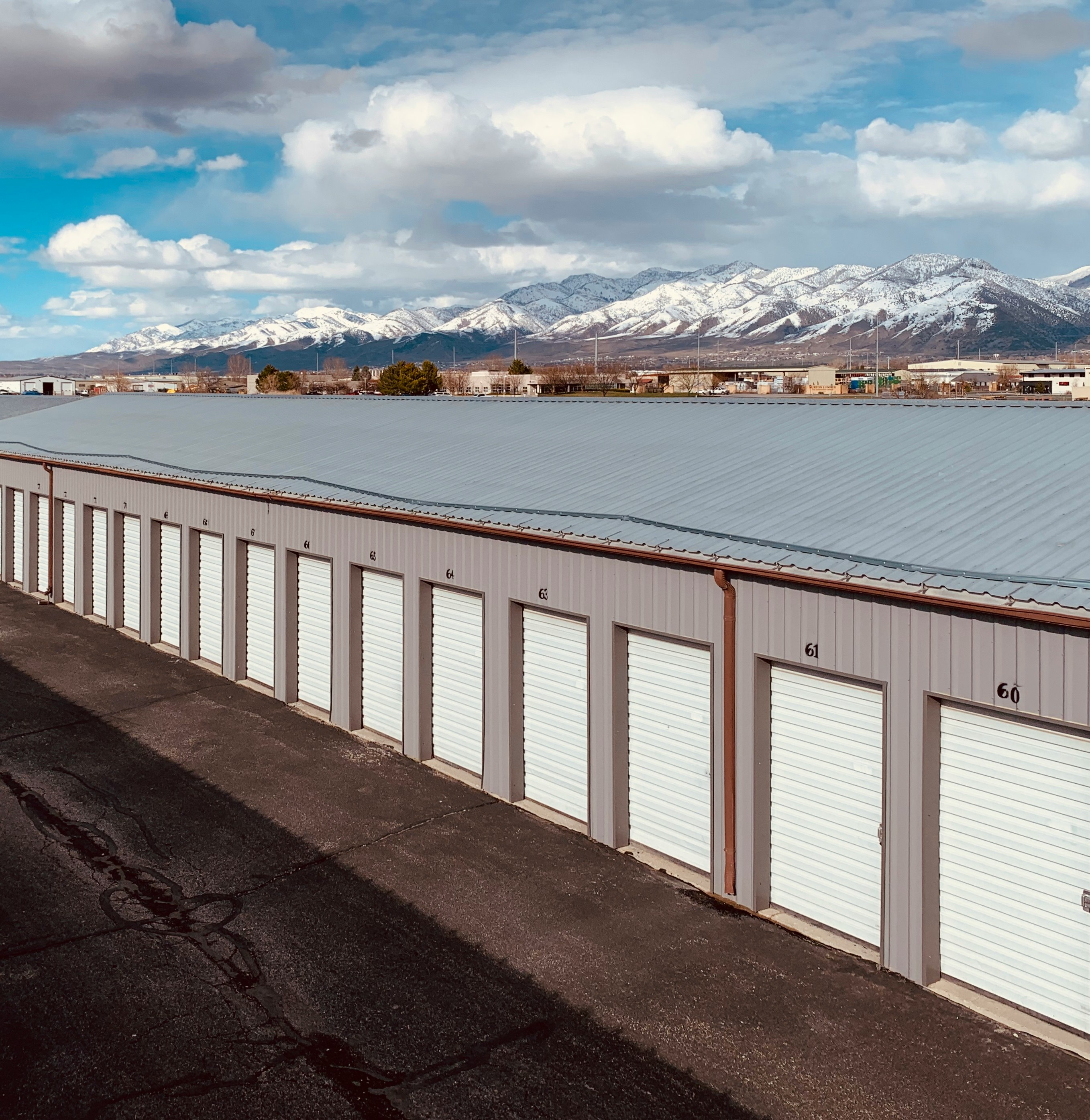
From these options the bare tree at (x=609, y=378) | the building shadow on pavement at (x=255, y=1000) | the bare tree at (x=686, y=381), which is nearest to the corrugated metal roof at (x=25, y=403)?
the building shadow on pavement at (x=255, y=1000)

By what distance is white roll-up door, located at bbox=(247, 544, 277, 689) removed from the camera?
20.8 meters

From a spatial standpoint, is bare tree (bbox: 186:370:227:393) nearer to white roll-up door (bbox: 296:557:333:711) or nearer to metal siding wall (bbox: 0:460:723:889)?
metal siding wall (bbox: 0:460:723:889)

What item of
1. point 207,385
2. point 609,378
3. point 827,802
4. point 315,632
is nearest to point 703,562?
point 827,802

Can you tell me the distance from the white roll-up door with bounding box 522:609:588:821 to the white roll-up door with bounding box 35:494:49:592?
2035cm

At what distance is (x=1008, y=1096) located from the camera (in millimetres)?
8680

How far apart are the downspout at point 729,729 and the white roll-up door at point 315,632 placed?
8.66 meters

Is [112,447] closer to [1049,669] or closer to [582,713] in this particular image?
[582,713]

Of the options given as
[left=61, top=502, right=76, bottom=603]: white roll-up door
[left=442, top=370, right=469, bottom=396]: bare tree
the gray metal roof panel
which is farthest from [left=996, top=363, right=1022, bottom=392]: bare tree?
[left=61, top=502, right=76, bottom=603]: white roll-up door

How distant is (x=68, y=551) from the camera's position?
29.8 meters

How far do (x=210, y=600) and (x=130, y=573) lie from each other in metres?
4.46

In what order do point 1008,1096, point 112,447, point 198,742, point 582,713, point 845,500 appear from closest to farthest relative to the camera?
point 1008,1096 < point 845,500 < point 582,713 < point 198,742 < point 112,447

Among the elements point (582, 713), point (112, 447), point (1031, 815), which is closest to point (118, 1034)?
point (582, 713)

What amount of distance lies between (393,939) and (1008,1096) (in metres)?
5.57

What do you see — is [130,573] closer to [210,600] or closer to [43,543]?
[210,600]
